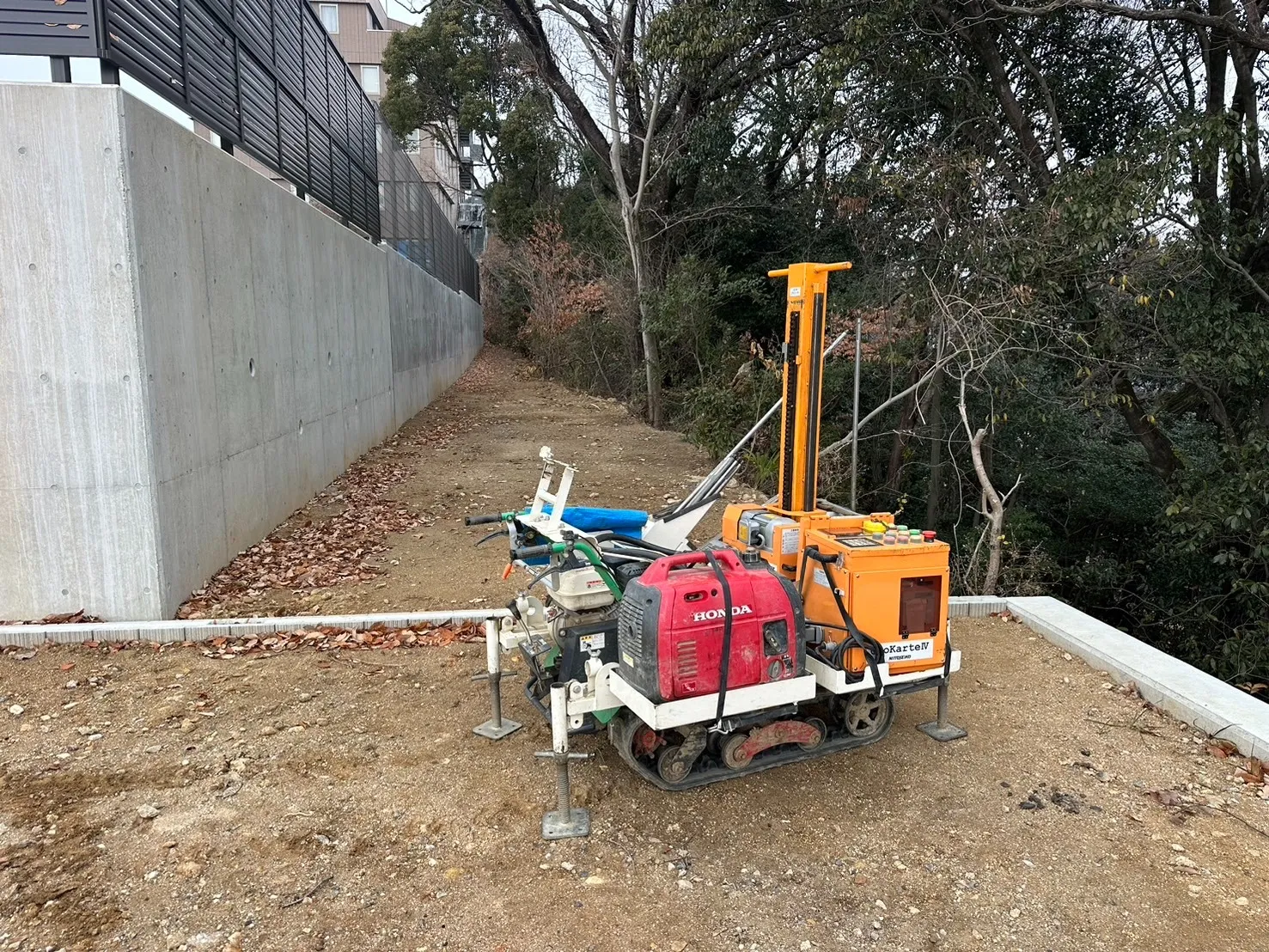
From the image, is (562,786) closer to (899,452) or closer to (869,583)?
(869,583)

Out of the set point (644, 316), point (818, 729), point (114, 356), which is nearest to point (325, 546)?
point (114, 356)

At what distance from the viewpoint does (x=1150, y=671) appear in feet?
14.1

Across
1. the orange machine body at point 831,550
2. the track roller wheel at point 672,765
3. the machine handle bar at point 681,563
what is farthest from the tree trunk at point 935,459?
the track roller wheel at point 672,765

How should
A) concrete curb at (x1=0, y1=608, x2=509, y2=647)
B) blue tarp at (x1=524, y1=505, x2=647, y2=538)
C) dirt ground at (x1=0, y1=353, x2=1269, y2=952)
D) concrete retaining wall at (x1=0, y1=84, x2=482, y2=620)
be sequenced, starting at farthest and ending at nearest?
1. concrete curb at (x1=0, y1=608, x2=509, y2=647)
2. concrete retaining wall at (x1=0, y1=84, x2=482, y2=620)
3. blue tarp at (x1=524, y1=505, x2=647, y2=538)
4. dirt ground at (x1=0, y1=353, x2=1269, y2=952)

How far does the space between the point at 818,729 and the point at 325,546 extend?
485 cm

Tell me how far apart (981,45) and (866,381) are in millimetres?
4496

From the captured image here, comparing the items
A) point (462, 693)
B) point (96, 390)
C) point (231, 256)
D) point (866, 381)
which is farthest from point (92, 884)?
point (866, 381)

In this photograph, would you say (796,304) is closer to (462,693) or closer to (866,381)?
(462,693)

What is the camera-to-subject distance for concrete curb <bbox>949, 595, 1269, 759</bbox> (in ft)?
12.2

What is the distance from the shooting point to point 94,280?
4578 mm

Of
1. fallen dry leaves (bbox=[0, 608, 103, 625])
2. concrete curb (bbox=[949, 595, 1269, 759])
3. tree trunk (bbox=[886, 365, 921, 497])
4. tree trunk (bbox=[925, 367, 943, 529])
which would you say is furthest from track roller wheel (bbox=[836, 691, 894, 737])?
tree trunk (bbox=[886, 365, 921, 497])

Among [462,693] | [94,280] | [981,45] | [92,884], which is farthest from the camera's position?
[981,45]

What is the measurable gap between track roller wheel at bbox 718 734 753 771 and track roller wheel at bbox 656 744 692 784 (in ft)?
0.49

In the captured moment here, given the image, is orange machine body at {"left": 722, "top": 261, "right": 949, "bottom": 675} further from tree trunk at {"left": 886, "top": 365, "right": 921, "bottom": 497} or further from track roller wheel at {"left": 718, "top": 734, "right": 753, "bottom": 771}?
tree trunk at {"left": 886, "top": 365, "right": 921, "bottom": 497}
